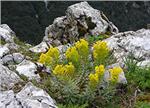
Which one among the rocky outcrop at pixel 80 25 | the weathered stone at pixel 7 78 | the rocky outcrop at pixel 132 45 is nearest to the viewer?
the weathered stone at pixel 7 78

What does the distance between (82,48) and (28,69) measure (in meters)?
1.21

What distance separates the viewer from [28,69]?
389 inches

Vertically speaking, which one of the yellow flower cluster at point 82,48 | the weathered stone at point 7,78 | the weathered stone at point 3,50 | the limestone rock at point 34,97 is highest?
the weathered stone at point 3,50

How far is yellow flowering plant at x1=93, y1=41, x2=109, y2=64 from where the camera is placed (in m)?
8.99

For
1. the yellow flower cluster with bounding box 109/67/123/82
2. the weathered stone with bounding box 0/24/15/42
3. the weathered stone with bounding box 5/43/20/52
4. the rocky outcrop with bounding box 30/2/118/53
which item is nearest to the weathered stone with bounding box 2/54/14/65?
the weathered stone with bounding box 5/43/20/52

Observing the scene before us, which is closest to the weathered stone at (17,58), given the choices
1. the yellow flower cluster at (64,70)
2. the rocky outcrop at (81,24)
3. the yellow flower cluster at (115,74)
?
the yellow flower cluster at (64,70)

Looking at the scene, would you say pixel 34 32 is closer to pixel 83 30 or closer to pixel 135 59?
pixel 83 30

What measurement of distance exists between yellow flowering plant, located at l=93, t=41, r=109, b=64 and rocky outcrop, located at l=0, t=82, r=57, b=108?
1186 mm

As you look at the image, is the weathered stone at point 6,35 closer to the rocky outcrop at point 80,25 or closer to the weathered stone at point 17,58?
the rocky outcrop at point 80,25

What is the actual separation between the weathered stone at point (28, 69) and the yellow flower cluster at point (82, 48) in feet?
2.98

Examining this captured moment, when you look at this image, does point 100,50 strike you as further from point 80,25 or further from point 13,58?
point 80,25

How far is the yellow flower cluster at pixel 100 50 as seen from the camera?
899cm

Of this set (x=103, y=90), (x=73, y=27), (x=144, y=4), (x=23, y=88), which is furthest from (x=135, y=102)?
(x=144, y=4)

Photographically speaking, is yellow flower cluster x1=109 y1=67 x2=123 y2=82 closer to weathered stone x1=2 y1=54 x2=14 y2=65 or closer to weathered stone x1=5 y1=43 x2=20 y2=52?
weathered stone x1=2 y1=54 x2=14 y2=65
